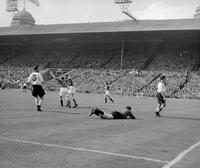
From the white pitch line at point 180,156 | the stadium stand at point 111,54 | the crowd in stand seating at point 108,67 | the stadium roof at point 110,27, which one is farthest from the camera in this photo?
the stadium roof at point 110,27

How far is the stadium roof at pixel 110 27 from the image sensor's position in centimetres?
5397

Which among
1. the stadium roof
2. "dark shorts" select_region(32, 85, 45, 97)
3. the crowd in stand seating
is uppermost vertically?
the stadium roof

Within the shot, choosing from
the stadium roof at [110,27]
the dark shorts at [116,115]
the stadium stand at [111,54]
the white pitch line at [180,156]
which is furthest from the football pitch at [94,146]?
the stadium roof at [110,27]

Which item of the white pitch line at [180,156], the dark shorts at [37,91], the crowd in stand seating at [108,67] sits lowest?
the white pitch line at [180,156]

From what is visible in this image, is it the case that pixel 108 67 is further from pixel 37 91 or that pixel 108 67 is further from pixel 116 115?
pixel 116 115

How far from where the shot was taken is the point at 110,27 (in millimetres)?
59406

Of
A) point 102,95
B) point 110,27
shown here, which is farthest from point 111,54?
point 102,95

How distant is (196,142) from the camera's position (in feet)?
30.7

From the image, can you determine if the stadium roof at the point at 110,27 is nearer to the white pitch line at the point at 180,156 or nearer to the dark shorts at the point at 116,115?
the dark shorts at the point at 116,115

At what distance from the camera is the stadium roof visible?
53969 mm

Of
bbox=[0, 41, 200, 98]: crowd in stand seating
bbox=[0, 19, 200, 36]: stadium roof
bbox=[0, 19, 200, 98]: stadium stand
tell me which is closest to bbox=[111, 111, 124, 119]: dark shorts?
bbox=[0, 41, 200, 98]: crowd in stand seating

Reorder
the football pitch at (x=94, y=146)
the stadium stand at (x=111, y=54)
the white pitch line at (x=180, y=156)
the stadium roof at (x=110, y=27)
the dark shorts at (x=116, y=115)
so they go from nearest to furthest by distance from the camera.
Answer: the football pitch at (x=94, y=146)
the white pitch line at (x=180, y=156)
the dark shorts at (x=116, y=115)
the stadium stand at (x=111, y=54)
the stadium roof at (x=110, y=27)

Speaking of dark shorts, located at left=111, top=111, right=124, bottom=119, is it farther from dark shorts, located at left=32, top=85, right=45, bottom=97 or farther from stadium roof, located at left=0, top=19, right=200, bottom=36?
stadium roof, located at left=0, top=19, right=200, bottom=36

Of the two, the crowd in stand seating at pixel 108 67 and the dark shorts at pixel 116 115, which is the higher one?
the crowd in stand seating at pixel 108 67
